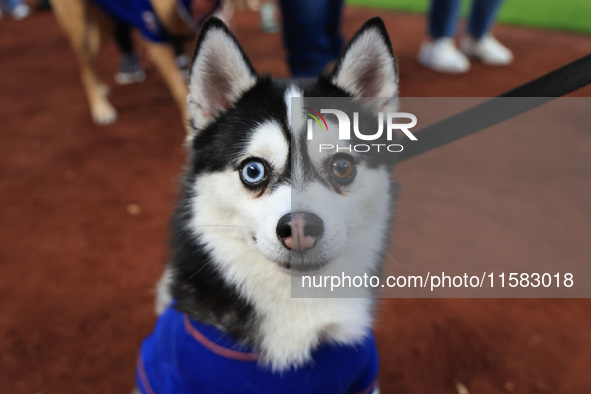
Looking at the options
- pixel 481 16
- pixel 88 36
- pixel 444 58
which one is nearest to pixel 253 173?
pixel 88 36

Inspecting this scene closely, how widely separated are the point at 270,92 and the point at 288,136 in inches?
5.4

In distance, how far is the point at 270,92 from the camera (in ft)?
3.64

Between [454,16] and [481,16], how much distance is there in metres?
0.32

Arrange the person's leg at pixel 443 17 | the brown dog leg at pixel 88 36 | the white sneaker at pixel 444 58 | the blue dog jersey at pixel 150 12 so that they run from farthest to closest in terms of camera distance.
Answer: the white sneaker at pixel 444 58 → the person's leg at pixel 443 17 → the brown dog leg at pixel 88 36 → the blue dog jersey at pixel 150 12

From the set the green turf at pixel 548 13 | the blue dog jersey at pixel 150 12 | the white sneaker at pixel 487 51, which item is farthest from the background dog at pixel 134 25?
the green turf at pixel 548 13

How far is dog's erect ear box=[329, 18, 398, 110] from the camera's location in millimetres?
1018

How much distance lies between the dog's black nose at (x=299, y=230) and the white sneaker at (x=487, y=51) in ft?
12.9

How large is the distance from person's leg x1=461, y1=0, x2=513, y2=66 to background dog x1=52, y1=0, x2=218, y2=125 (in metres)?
2.57

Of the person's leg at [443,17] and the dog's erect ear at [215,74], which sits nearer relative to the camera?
the dog's erect ear at [215,74]

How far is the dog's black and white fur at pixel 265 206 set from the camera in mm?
1036

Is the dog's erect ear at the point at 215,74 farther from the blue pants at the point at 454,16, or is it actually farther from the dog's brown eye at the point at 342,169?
the blue pants at the point at 454,16

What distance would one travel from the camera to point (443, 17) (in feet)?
13.0

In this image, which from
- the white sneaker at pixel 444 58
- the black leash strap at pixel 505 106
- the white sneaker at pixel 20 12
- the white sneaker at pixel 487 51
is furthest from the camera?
the white sneaker at pixel 20 12

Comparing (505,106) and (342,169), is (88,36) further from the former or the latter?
(505,106)
